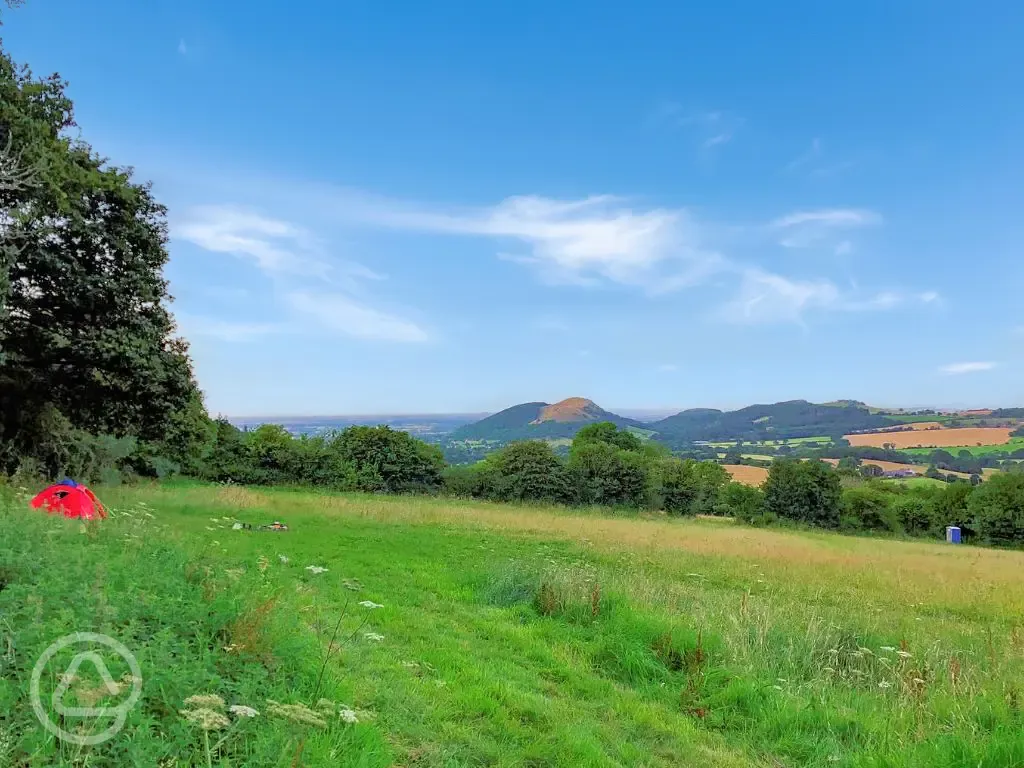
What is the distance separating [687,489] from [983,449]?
67525mm

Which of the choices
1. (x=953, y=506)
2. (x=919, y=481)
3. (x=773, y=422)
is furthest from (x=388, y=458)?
(x=773, y=422)

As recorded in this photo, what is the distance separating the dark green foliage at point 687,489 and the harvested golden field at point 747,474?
401 cm

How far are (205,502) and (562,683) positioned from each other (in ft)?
51.8

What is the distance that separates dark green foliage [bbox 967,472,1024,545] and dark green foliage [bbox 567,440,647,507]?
24.2 m

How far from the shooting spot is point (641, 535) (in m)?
19.8

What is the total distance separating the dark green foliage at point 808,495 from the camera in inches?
1741

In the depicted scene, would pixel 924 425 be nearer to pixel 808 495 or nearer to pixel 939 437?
pixel 939 437

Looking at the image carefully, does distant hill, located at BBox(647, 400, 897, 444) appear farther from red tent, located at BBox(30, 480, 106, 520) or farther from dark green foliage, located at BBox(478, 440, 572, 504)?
red tent, located at BBox(30, 480, 106, 520)

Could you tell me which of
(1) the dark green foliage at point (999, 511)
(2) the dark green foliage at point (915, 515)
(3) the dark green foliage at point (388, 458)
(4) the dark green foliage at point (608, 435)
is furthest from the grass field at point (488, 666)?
(4) the dark green foliage at point (608, 435)

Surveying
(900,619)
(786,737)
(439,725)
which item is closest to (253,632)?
(439,725)

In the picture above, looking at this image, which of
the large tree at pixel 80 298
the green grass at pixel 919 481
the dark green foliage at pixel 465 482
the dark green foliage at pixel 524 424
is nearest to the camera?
the large tree at pixel 80 298

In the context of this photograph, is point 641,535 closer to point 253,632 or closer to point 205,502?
point 205,502

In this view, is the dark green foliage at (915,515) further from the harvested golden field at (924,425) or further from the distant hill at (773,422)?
the harvested golden field at (924,425)

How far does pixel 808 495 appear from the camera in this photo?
44.5 m
